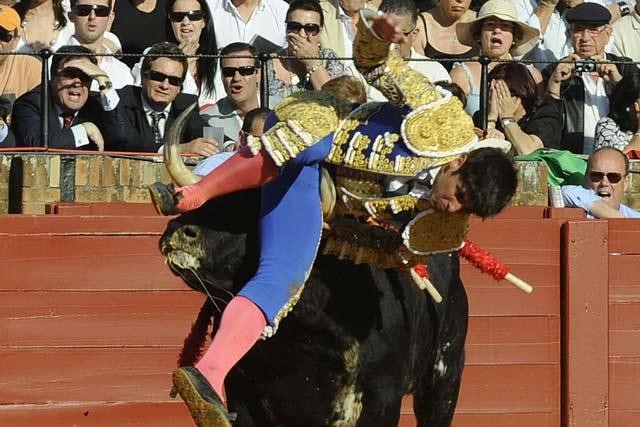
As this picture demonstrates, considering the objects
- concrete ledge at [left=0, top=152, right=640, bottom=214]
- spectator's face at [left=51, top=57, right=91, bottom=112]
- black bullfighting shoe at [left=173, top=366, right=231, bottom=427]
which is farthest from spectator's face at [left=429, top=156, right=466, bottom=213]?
spectator's face at [left=51, top=57, right=91, bottom=112]

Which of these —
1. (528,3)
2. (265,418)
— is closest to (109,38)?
(528,3)

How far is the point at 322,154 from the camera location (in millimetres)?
4656

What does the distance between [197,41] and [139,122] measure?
0.65 m

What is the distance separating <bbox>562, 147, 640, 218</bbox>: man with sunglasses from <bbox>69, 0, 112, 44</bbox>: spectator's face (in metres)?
2.37

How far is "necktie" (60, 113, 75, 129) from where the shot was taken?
7527 millimetres

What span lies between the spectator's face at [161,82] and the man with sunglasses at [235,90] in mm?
213

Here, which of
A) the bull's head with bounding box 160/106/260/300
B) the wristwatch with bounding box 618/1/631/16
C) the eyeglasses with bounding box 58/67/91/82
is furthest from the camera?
the wristwatch with bounding box 618/1/631/16

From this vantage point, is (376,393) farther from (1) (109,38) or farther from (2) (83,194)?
(1) (109,38)

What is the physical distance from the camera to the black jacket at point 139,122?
24.7 ft

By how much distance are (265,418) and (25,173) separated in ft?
9.04

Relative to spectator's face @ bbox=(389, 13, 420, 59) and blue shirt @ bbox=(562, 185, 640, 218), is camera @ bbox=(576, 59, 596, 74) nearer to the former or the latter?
blue shirt @ bbox=(562, 185, 640, 218)

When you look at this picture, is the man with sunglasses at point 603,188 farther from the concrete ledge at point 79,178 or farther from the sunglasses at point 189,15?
the sunglasses at point 189,15

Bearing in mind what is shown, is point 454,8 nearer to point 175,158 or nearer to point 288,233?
point 288,233

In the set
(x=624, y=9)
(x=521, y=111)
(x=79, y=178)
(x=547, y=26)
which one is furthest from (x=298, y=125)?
(x=624, y=9)
